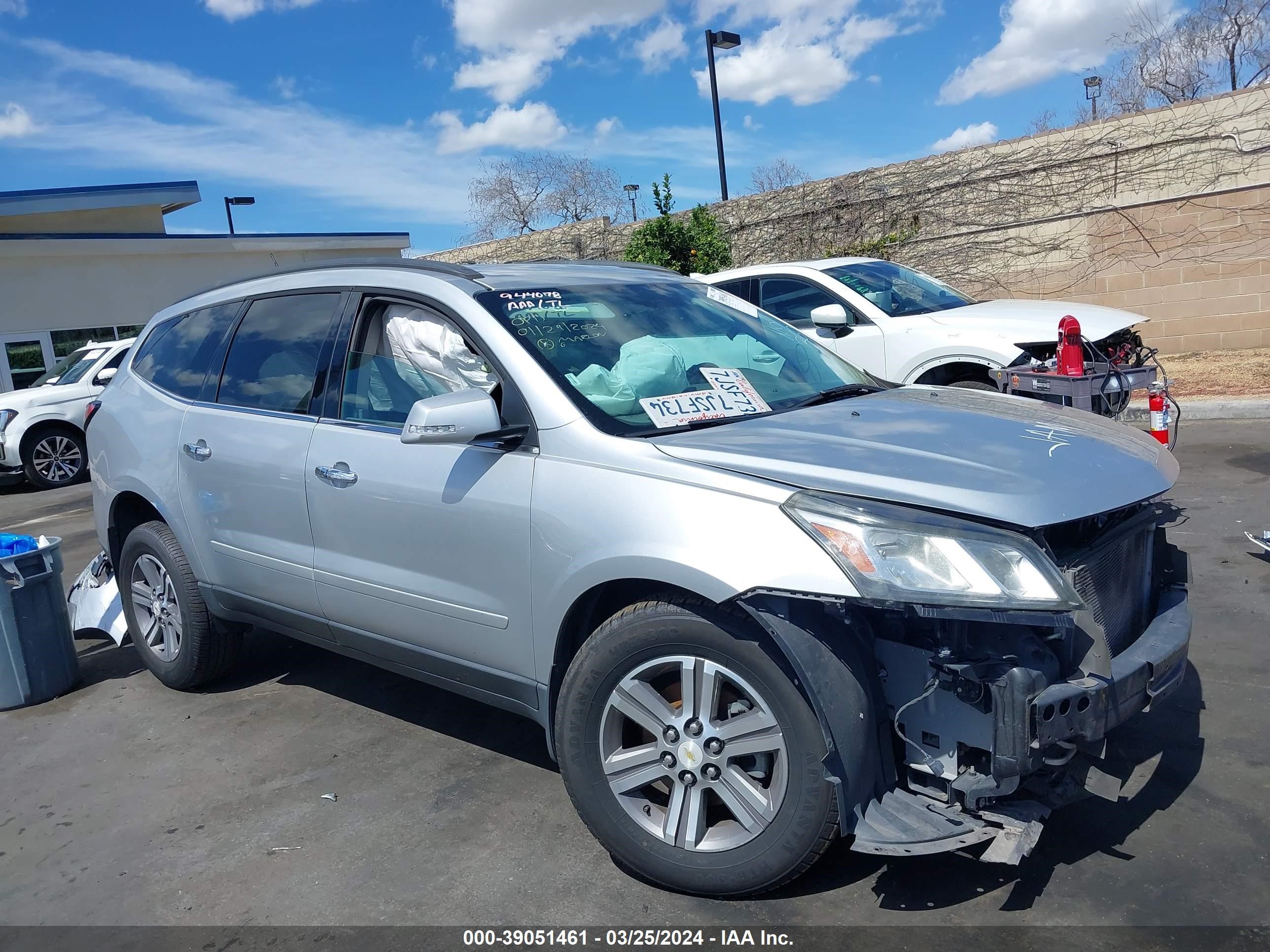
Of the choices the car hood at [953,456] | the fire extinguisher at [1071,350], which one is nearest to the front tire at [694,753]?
the car hood at [953,456]

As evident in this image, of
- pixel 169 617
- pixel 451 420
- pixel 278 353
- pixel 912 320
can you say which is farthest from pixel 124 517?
pixel 912 320

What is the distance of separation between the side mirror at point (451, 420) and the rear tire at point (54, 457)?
1223 cm

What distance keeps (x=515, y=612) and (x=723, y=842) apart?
952 millimetres

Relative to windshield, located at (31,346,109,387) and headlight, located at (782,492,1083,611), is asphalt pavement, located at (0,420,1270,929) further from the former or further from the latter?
windshield, located at (31,346,109,387)

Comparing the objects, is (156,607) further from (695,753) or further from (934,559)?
(934,559)

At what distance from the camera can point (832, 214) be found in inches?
682

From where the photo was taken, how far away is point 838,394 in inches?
151

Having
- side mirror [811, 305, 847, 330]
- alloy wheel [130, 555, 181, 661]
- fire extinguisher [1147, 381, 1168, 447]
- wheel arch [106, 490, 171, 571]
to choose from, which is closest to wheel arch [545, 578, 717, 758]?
alloy wheel [130, 555, 181, 661]

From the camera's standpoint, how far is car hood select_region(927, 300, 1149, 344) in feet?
24.1

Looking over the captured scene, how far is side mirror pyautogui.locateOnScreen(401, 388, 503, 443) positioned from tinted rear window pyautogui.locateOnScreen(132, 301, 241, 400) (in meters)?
1.97

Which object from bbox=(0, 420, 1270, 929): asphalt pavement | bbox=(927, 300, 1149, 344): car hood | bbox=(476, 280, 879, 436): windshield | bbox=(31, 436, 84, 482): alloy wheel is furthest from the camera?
bbox=(31, 436, 84, 482): alloy wheel

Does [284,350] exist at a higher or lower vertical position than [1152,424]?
higher

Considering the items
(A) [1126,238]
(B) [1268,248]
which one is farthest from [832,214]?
(B) [1268,248]

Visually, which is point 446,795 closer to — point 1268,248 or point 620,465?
point 620,465
